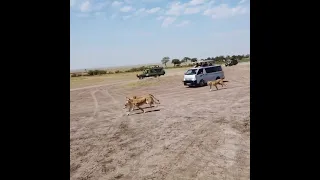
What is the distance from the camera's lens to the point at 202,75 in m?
23.6

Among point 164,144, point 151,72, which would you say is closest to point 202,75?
point 151,72

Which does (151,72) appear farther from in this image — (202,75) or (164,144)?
(164,144)

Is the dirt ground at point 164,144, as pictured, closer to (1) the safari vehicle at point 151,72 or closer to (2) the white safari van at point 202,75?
(2) the white safari van at point 202,75

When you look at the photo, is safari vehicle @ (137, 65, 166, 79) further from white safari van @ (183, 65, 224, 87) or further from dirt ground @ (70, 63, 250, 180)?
dirt ground @ (70, 63, 250, 180)

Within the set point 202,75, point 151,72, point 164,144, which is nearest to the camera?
point 164,144

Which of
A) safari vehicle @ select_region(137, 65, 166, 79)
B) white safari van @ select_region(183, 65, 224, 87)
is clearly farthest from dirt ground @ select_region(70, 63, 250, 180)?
safari vehicle @ select_region(137, 65, 166, 79)

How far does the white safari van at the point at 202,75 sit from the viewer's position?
76.5 ft

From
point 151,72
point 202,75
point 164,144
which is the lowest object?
point 164,144

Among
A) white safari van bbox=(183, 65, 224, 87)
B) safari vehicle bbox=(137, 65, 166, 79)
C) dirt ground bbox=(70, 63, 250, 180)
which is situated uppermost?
safari vehicle bbox=(137, 65, 166, 79)

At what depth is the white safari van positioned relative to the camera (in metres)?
23.3

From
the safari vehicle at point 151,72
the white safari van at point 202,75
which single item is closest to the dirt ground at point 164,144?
the white safari van at point 202,75
